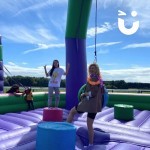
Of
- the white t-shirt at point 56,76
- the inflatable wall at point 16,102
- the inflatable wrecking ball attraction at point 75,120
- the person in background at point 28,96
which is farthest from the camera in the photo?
the person in background at point 28,96

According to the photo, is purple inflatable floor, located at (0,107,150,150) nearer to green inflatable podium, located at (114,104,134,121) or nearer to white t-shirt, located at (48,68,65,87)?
green inflatable podium, located at (114,104,134,121)

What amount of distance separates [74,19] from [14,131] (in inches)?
115

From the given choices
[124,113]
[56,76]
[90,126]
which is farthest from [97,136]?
[56,76]

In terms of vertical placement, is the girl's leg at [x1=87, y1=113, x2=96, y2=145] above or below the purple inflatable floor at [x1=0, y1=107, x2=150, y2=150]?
above

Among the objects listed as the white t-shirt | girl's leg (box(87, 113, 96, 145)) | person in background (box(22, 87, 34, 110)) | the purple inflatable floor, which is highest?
the white t-shirt

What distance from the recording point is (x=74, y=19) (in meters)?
5.40

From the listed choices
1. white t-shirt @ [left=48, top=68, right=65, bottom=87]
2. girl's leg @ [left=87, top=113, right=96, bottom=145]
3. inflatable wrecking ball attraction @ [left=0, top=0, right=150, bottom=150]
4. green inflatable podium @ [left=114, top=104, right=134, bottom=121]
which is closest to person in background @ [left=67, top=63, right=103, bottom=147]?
girl's leg @ [left=87, top=113, right=96, bottom=145]

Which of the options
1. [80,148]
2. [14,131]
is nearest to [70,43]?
[14,131]

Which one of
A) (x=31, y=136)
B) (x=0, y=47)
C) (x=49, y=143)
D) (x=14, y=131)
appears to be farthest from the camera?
(x=0, y=47)

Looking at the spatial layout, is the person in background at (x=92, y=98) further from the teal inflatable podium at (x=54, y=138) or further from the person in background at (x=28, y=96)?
the person in background at (x=28, y=96)

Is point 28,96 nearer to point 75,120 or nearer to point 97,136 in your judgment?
point 75,120

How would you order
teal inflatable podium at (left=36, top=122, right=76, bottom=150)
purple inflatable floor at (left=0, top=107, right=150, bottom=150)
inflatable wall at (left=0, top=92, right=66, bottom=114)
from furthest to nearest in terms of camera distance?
inflatable wall at (left=0, top=92, right=66, bottom=114), purple inflatable floor at (left=0, top=107, right=150, bottom=150), teal inflatable podium at (left=36, top=122, right=76, bottom=150)

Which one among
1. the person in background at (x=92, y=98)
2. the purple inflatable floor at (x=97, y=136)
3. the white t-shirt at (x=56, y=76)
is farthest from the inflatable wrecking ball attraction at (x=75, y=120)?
the white t-shirt at (x=56, y=76)

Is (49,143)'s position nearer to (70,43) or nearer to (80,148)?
(80,148)
